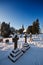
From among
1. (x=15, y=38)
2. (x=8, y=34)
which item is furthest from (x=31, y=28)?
(x=15, y=38)

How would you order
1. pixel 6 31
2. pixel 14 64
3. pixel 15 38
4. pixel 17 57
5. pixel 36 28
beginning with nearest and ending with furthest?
pixel 14 64, pixel 17 57, pixel 15 38, pixel 6 31, pixel 36 28

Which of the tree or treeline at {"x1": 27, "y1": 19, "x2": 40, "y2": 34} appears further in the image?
treeline at {"x1": 27, "y1": 19, "x2": 40, "y2": 34}

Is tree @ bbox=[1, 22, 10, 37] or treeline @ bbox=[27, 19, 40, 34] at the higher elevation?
→ treeline @ bbox=[27, 19, 40, 34]

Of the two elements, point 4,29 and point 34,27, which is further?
point 34,27

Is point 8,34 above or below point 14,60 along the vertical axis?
above

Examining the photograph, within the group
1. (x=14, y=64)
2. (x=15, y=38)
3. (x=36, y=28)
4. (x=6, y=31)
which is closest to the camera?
(x=14, y=64)

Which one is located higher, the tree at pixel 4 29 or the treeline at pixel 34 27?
the treeline at pixel 34 27

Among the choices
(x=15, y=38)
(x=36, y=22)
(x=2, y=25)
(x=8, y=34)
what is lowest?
(x=15, y=38)

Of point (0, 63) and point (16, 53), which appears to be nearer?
point (0, 63)

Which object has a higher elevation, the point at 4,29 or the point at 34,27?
the point at 34,27

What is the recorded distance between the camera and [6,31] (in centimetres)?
3678

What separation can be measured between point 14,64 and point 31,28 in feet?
137

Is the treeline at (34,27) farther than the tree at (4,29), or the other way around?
the treeline at (34,27)

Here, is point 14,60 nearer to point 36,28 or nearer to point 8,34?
point 8,34
